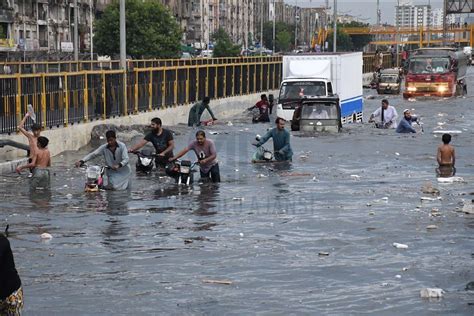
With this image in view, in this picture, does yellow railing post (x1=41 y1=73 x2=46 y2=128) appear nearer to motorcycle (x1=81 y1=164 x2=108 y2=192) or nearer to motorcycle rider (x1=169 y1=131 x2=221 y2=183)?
motorcycle rider (x1=169 y1=131 x2=221 y2=183)

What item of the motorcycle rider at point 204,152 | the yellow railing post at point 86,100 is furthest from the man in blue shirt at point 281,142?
the yellow railing post at point 86,100

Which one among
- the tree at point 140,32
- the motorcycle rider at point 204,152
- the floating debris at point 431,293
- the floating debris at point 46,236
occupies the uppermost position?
the tree at point 140,32

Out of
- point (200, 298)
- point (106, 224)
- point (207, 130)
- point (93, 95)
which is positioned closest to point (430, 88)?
point (207, 130)

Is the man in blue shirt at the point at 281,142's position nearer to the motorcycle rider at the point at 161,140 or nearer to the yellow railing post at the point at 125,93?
the motorcycle rider at the point at 161,140

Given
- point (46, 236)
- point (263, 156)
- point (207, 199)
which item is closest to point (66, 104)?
point (263, 156)

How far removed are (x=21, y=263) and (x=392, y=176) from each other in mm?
10974

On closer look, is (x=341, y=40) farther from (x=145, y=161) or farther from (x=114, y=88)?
(x=145, y=161)

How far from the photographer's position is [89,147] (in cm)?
2795

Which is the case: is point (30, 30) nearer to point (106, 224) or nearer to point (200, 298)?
point (106, 224)

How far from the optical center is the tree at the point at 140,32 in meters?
74.5

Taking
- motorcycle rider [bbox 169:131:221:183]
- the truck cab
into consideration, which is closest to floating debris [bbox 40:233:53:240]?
motorcycle rider [bbox 169:131:221:183]

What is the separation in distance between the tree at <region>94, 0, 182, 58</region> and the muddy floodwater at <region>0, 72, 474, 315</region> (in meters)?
52.0

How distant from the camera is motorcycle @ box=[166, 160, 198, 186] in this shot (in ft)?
63.4

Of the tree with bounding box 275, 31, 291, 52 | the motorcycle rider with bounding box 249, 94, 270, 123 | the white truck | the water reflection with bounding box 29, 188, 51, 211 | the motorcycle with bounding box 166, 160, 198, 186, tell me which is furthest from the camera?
the tree with bounding box 275, 31, 291, 52
